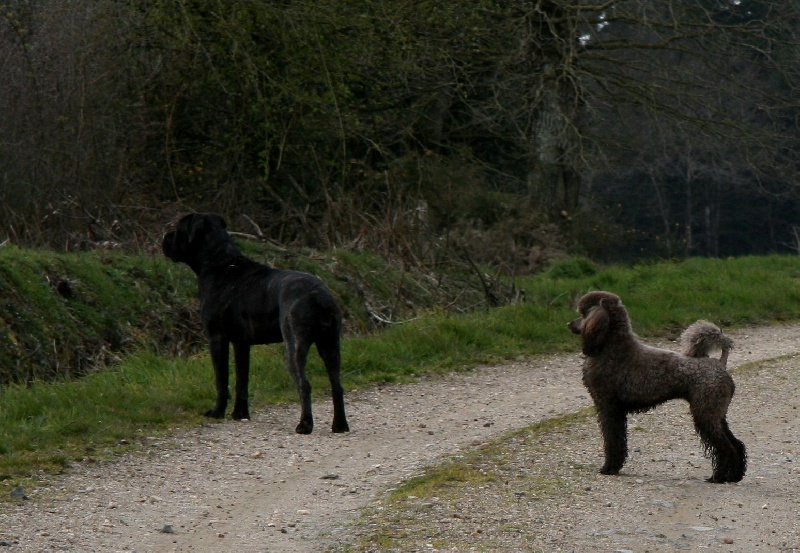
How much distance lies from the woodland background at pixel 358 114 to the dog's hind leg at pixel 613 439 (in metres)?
9.74

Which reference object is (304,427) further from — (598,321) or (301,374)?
(598,321)

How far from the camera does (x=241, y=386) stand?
10.0 metres

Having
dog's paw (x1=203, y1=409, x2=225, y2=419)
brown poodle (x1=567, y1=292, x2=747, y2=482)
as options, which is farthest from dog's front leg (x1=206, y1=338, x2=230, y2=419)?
brown poodle (x1=567, y1=292, x2=747, y2=482)

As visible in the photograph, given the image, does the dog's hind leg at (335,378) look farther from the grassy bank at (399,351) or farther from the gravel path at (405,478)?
the grassy bank at (399,351)

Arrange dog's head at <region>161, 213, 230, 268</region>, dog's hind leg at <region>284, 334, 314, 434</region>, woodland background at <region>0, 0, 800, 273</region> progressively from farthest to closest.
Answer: woodland background at <region>0, 0, 800, 273</region> < dog's head at <region>161, 213, 230, 268</region> < dog's hind leg at <region>284, 334, 314, 434</region>

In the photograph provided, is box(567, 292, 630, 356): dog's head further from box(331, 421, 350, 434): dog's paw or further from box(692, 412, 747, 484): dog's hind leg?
box(331, 421, 350, 434): dog's paw

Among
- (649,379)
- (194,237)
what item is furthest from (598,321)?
(194,237)

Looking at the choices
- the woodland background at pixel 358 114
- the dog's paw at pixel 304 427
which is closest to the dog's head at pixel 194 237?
the dog's paw at pixel 304 427

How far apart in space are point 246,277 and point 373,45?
9581mm

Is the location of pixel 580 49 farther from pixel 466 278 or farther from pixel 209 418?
pixel 209 418

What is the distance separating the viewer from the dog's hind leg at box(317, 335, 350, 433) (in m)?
9.49

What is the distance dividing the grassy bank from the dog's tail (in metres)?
3.37

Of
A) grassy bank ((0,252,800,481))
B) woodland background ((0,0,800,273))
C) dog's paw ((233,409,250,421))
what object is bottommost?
dog's paw ((233,409,250,421))

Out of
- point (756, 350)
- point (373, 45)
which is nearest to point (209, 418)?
point (756, 350)
